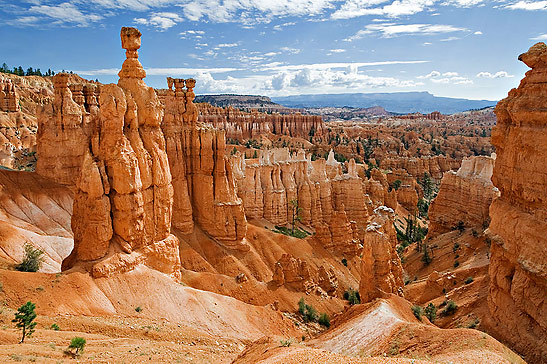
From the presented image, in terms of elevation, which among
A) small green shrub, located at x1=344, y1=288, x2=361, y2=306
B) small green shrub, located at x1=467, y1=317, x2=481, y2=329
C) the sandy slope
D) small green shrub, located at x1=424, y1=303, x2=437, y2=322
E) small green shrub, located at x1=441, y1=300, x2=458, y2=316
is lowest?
small green shrub, located at x1=344, y1=288, x2=361, y2=306

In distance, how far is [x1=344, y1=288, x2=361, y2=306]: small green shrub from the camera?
31.9 metres

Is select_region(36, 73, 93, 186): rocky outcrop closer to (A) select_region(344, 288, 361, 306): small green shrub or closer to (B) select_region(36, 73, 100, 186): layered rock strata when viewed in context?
(B) select_region(36, 73, 100, 186): layered rock strata

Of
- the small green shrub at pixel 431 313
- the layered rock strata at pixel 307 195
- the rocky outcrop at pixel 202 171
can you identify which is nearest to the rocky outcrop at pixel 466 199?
the layered rock strata at pixel 307 195

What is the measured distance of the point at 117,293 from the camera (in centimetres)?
1953

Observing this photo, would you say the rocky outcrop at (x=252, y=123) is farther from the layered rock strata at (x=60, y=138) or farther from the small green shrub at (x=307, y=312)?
the small green shrub at (x=307, y=312)

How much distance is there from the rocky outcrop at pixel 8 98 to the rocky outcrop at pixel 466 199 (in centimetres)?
8170

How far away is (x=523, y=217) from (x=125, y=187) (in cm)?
1943

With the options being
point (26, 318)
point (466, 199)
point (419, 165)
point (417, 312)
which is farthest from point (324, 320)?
point (419, 165)

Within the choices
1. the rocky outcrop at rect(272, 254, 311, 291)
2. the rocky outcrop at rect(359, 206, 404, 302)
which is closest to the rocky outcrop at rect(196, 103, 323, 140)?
the rocky outcrop at rect(272, 254, 311, 291)

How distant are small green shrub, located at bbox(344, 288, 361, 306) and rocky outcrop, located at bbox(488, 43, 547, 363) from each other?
13.3 meters

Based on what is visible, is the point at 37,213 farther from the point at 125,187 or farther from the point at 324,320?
the point at 324,320

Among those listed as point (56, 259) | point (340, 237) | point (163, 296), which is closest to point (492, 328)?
point (163, 296)

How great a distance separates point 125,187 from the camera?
2081 cm

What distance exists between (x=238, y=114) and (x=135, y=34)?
103m
